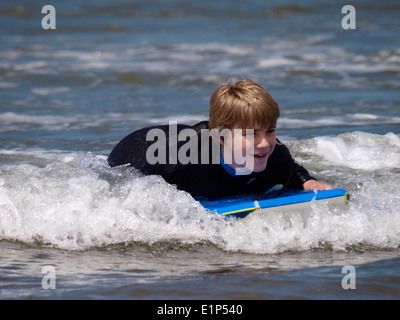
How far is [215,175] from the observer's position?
13.9ft

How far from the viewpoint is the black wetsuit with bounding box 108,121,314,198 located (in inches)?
164

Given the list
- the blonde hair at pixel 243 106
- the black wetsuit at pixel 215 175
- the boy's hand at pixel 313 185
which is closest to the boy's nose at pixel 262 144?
the blonde hair at pixel 243 106

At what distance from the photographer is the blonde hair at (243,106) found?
385 centimetres

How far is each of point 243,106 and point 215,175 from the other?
1.95 feet

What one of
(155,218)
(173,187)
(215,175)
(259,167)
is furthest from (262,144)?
(155,218)

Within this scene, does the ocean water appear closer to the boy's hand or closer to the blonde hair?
the boy's hand

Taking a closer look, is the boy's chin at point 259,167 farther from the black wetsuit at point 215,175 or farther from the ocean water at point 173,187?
the ocean water at point 173,187

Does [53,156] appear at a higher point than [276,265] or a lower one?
higher

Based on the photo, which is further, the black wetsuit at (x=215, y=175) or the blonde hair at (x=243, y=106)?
the black wetsuit at (x=215, y=175)

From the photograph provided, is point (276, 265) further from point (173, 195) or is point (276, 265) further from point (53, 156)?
point (53, 156)

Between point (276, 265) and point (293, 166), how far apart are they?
3.92 ft

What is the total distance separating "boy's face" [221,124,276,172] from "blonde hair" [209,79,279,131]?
0.04m

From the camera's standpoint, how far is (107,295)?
10.1 feet
